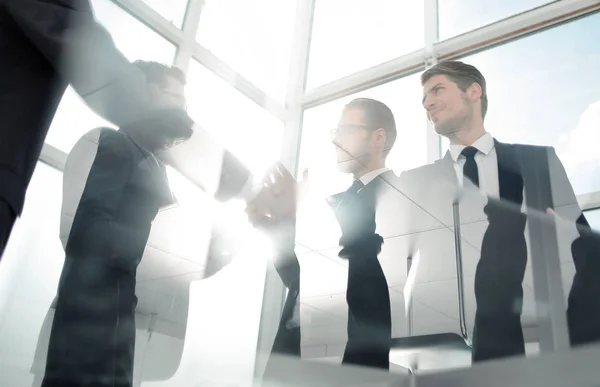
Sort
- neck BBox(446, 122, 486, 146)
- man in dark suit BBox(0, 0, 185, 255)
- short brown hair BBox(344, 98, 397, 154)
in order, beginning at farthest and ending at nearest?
short brown hair BBox(344, 98, 397, 154) → neck BBox(446, 122, 486, 146) → man in dark suit BBox(0, 0, 185, 255)

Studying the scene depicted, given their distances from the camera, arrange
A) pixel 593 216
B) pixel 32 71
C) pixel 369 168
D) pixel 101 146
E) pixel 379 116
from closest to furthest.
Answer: pixel 32 71, pixel 101 146, pixel 593 216, pixel 369 168, pixel 379 116

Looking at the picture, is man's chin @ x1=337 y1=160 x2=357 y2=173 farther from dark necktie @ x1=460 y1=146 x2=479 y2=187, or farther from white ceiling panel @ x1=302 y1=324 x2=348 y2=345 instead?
white ceiling panel @ x1=302 y1=324 x2=348 y2=345

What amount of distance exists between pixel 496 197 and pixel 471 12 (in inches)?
38.7

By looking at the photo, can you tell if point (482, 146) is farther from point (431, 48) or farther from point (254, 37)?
point (254, 37)

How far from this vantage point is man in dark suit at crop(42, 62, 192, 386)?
1.11m

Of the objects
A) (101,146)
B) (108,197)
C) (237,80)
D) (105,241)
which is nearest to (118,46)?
(101,146)

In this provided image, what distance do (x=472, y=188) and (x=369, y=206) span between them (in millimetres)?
410

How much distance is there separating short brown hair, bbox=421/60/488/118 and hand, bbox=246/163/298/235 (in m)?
0.74

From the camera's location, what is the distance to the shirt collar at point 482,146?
66.0 inches

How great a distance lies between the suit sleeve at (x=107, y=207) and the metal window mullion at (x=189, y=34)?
0.60 meters

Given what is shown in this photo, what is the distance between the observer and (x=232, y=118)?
6.55 feet

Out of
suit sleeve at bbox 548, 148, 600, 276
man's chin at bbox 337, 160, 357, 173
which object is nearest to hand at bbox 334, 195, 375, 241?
man's chin at bbox 337, 160, 357, 173

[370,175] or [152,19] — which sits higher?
[152,19]

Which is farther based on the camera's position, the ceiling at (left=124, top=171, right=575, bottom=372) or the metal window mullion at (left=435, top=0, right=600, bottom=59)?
the metal window mullion at (left=435, top=0, right=600, bottom=59)
